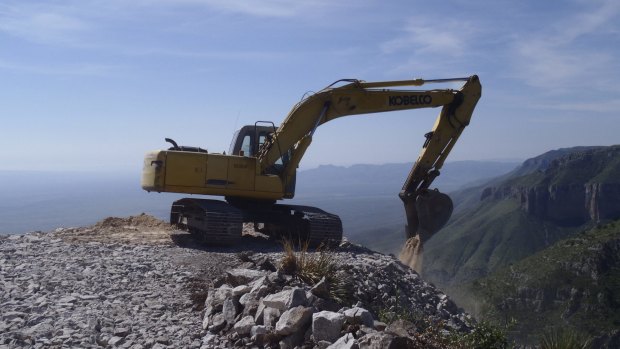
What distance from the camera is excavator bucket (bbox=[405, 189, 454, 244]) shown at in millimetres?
16250

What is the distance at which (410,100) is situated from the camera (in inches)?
681

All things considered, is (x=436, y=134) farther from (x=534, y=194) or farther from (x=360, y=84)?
(x=534, y=194)

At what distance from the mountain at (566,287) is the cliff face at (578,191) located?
166 ft

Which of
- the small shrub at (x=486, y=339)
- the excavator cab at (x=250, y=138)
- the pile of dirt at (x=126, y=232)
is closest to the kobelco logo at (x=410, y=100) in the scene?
the excavator cab at (x=250, y=138)

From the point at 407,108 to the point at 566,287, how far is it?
49716 mm

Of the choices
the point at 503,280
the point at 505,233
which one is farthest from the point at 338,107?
the point at 505,233

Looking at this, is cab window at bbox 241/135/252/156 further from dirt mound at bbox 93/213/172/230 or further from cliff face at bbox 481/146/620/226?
cliff face at bbox 481/146/620/226

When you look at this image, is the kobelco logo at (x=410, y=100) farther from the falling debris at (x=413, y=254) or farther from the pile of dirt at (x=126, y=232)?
the pile of dirt at (x=126, y=232)

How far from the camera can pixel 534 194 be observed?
426 feet

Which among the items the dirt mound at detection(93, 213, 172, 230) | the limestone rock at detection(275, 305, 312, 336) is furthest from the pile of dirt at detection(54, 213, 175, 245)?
the limestone rock at detection(275, 305, 312, 336)

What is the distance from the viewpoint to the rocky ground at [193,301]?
26.8ft

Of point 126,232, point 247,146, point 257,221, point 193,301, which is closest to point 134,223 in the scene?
point 126,232

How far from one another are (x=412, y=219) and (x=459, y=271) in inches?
3892

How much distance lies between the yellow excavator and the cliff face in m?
111
